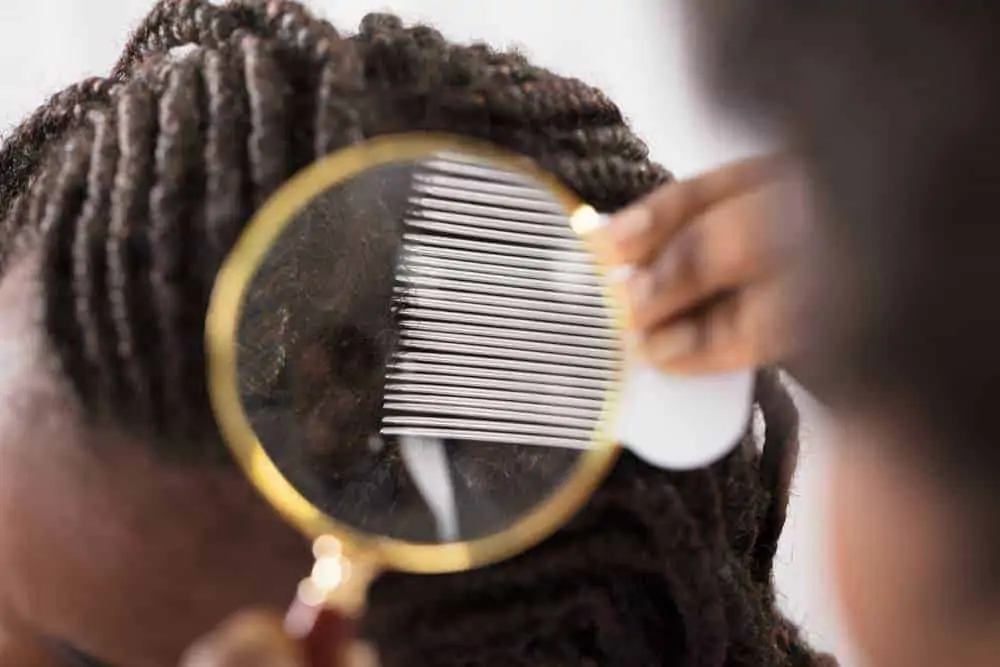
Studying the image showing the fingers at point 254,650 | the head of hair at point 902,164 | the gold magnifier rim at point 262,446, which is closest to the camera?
the head of hair at point 902,164

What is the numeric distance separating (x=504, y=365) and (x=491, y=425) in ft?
0.14

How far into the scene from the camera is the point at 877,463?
487mm

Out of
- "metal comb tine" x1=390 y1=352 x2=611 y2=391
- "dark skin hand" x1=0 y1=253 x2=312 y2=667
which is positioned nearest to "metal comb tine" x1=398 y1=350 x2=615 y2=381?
"metal comb tine" x1=390 y1=352 x2=611 y2=391

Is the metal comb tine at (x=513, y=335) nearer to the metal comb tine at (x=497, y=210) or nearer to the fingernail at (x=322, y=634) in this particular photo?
the metal comb tine at (x=497, y=210)

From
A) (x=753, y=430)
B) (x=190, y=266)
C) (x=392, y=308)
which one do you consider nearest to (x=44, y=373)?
(x=190, y=266)

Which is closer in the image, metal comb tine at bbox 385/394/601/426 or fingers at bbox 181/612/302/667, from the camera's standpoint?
fingers at bbox 181/612/302/667

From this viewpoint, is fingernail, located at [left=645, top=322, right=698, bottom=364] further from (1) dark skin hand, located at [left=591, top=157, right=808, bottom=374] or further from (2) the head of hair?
(2) the head of hair

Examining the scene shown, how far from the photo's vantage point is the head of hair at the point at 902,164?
1.22 feet

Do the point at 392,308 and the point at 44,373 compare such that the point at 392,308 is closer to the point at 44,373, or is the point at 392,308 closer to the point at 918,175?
the point at 44,373

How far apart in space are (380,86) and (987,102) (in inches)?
16.8

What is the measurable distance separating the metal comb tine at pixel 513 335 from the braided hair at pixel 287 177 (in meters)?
0.10

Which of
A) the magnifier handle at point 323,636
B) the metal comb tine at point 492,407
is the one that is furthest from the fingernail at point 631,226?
the magnifier handle at point 323,636

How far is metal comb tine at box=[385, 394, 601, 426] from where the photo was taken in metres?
0.65

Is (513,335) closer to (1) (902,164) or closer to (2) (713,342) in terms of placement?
(2) (713,342)
